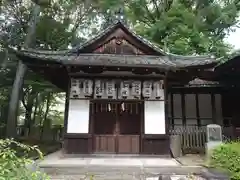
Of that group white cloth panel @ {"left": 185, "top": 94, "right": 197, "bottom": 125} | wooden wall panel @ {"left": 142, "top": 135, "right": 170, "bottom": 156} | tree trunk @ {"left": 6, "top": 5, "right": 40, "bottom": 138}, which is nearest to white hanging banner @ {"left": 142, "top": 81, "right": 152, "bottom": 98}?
wooden wall panel @ {"left": 142, "top": 135, "right": 170, "bottom": 156}

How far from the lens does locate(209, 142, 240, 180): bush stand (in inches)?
245

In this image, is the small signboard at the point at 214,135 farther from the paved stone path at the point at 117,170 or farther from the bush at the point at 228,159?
the paved stone path at the point at 117,170

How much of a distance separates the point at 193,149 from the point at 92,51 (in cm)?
625

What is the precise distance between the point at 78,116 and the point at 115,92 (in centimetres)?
173

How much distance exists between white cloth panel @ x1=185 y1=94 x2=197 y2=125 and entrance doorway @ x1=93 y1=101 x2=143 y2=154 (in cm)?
423

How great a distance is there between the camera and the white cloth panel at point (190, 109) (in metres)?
12.6

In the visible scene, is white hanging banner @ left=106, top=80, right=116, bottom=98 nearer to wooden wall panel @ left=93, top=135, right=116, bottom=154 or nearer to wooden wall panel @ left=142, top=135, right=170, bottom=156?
wooden wall panel @ left=93, top=135, right=116, bottom=154

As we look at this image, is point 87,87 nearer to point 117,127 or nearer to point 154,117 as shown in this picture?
point 117,127

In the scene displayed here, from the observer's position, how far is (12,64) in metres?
16.9

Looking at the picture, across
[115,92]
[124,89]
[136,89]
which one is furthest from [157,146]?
[115,92]

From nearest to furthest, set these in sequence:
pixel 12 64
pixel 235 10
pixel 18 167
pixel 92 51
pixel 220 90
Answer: pixel 18 167 → pixel 92 51 → pixel 220 90 → pixel 235 10 → pixel 12 64

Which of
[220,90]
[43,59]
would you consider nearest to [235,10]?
[220,90]

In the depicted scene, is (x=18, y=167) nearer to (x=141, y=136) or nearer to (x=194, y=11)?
(x=141, y=136)

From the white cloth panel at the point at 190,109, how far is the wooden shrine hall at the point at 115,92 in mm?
3073
